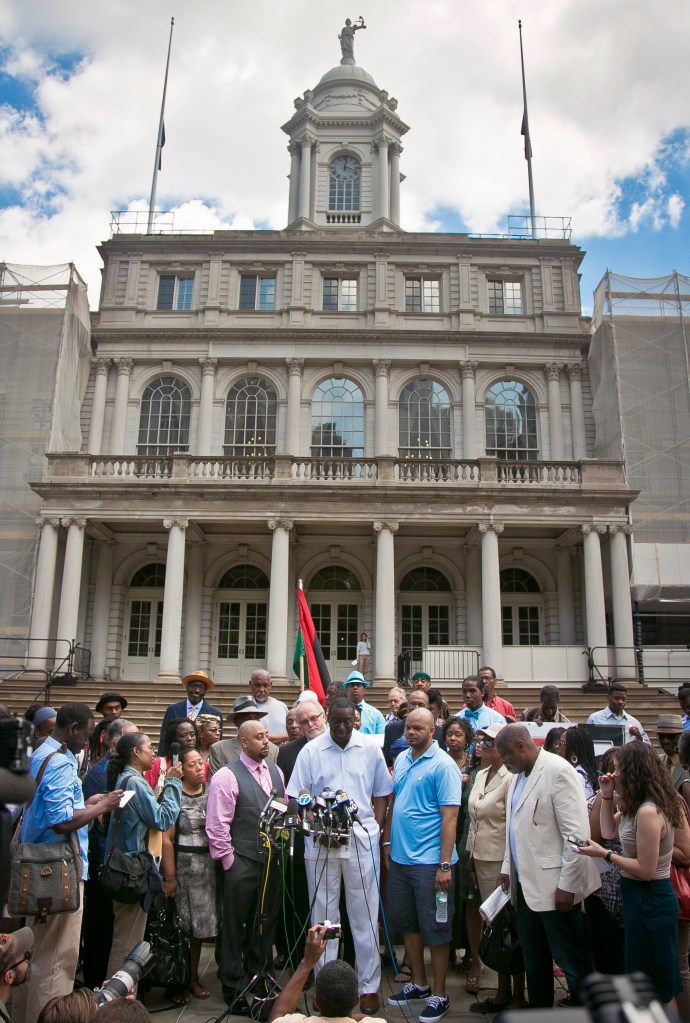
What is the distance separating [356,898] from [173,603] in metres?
16.1

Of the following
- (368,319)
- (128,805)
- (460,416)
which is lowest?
(128,805)

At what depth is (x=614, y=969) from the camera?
5.78 meters

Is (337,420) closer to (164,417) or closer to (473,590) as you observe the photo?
(164,417)

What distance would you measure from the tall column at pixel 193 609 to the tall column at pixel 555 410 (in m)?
11.4

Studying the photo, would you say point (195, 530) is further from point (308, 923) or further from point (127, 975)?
point (127, 975)

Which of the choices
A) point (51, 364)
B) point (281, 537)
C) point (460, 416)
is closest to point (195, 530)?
point (281, 537)

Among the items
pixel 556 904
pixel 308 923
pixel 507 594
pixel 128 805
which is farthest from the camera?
pixel 507 594

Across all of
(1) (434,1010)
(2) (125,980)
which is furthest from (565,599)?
(2) (125,980)

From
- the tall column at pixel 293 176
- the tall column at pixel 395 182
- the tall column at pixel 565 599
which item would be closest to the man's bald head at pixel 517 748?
the tall column at pixel 565 599

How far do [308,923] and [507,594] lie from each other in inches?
757

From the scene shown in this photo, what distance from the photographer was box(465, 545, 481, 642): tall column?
24188 mm

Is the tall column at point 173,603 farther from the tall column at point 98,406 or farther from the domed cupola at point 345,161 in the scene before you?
the domed cupola at point 345,161

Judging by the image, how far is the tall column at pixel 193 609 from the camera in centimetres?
2406

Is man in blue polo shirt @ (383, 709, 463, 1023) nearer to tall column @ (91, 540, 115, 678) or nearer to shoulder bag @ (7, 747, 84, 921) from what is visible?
shoulder bag @ (7, 747, 84, 921)
